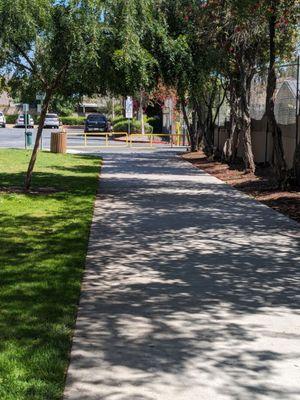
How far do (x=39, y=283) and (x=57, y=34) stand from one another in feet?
24.0

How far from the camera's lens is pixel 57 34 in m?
12.3

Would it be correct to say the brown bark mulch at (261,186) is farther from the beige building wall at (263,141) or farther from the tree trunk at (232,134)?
the beige building wall at (263,141)

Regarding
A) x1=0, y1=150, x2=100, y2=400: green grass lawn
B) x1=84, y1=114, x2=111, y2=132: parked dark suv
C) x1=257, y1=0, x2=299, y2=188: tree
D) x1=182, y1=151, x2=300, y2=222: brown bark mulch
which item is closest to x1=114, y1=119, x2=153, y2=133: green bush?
x1=84, y1=114, x2=111, y2=132: parked dark suv

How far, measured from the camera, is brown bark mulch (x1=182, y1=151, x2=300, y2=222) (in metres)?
12.2

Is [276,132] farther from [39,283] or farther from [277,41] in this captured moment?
[39,283]

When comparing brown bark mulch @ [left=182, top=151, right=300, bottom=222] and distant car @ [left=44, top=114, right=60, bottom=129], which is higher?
distant car @ [left=44, top=114, right=60, bottom=129]

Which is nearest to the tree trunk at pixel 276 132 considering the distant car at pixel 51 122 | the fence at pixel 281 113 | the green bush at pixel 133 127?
the fence at pixel 281 113

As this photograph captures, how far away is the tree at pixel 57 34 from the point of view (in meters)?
11.9

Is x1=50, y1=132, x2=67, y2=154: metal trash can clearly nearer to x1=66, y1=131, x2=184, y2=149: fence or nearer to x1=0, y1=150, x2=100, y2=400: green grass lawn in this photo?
x1=66, y1=131, x2=184, y2=149: fence

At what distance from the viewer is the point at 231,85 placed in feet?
67.2

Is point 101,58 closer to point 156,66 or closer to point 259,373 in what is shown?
point 156,66

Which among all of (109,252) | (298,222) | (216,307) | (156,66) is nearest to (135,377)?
(216,307)

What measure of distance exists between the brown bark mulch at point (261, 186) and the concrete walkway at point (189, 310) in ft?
4.33

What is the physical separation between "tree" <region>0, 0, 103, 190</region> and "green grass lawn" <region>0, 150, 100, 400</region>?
8.67ft
